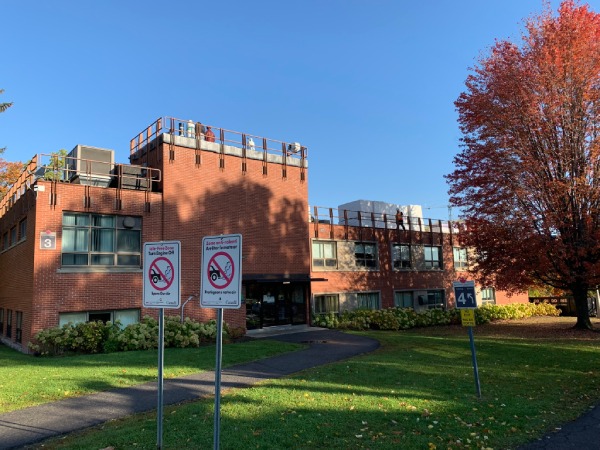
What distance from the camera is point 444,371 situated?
11.3 metres

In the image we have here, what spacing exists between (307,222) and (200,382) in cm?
1508

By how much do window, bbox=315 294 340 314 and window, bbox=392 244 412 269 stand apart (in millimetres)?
6090

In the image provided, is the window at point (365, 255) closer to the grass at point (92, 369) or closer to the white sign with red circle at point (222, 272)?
the grass at point (92, 369)

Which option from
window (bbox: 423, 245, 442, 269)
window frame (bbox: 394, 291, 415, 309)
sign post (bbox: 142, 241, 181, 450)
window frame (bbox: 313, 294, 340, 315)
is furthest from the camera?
window (bbox: 423, 245, 442, 269)

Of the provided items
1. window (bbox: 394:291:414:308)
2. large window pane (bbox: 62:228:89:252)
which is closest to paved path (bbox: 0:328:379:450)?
large window pane (bbox: 62:228:89:252)

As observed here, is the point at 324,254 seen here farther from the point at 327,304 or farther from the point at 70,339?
the point at 70,339

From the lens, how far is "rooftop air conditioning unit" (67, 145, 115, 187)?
59.1 ft

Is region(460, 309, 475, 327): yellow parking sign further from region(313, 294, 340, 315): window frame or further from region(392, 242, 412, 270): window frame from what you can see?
region(392, 242, 412, 270): window frame

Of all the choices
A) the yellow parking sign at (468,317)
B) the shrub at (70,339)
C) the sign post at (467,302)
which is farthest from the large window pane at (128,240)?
the yellow parking sign at (468,317)

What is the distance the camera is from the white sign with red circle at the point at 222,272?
456 centimetres

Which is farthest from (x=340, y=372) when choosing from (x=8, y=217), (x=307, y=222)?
(x=8, y=217)

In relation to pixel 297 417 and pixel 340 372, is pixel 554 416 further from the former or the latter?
pixel 340 372

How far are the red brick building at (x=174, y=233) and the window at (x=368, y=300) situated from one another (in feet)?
0.26

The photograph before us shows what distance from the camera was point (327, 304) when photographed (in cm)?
2564
